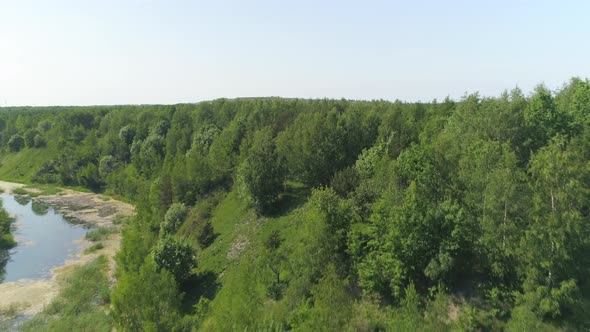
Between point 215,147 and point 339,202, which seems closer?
point 339,202

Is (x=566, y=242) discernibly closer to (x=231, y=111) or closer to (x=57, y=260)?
(x=57, y=260)

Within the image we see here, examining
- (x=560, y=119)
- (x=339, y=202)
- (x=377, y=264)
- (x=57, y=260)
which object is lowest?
(x=57, y=260)

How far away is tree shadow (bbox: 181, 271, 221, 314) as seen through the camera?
40669 mm

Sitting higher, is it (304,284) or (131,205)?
(304,284)

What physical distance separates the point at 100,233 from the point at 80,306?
3002 cm

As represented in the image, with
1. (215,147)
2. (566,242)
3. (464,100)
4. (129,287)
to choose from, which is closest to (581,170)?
(566,242)

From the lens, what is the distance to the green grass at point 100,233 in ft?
228

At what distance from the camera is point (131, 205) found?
3706 inches

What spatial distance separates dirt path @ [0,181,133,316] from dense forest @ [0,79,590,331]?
7.81 metres

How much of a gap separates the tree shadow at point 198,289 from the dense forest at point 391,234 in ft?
0.56

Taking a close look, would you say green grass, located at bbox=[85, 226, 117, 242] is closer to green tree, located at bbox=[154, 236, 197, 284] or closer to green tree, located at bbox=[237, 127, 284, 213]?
green tree, located at bbox=[237, 127, 284, 213]

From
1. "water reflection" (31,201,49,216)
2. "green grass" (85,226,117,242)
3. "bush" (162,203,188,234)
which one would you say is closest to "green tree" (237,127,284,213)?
"bush" (162,203,188,234)

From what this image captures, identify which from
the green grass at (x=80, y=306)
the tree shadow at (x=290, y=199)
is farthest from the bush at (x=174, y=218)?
the tree shadow at (x=290, y=199)

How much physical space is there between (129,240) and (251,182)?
1586 centimetres
